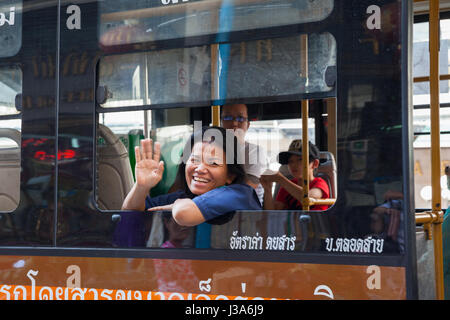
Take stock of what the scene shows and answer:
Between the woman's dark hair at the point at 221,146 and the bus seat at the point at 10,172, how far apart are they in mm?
934

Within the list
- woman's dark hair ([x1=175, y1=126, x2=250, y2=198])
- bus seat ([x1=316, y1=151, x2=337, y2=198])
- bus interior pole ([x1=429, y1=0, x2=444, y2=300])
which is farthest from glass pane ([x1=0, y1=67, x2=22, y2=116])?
bus interior pole ([x1=429, y1=0, x2=444, y2=300])

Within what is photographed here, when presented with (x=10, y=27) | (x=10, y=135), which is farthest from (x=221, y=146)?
(x=10, y=27)

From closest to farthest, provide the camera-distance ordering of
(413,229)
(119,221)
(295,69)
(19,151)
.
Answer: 1. (413,229)
2. (295,69)
3. (119,221)
4. (19,151)

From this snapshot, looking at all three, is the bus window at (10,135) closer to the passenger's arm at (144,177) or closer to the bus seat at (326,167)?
the passenger's arm at (144,177)

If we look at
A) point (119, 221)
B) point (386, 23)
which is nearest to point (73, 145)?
point (119, 221)

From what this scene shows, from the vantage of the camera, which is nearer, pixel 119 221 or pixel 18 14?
pixel 119 221

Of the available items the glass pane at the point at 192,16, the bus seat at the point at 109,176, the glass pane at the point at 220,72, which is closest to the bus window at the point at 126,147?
the bus seat at the point at 109,176

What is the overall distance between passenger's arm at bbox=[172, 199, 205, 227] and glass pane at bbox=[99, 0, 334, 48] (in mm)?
797

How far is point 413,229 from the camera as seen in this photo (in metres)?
2.42

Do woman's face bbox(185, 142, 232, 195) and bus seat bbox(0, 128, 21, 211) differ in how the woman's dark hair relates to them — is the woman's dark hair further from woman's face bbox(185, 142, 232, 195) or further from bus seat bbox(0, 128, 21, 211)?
bus seat bbox(0, 128, 21, 211)

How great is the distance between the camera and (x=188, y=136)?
118 inches

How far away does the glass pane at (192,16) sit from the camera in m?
2.66
